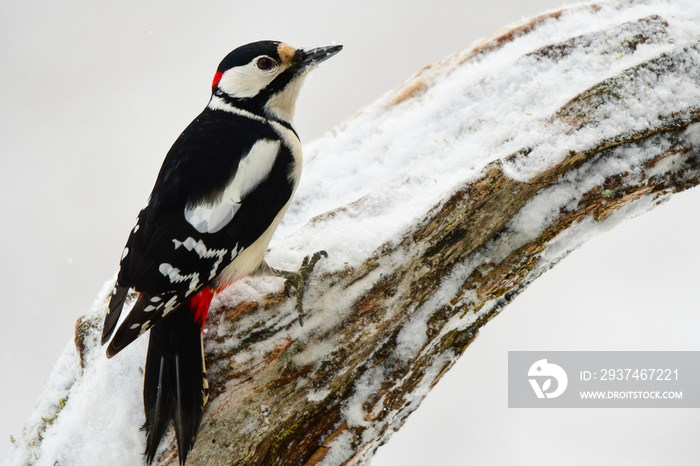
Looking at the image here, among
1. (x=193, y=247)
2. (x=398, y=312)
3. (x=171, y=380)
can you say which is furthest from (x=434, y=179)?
(x=171, y=380)

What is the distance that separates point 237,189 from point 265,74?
0.52m

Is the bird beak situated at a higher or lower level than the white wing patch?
higher

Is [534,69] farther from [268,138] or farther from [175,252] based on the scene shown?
[175,252]

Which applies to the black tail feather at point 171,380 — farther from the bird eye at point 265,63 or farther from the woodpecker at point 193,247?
the bird eye at point 265,63

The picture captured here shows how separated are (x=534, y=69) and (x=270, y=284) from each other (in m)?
1.42

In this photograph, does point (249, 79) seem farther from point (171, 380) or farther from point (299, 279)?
point (171, 380)

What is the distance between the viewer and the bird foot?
216 cm

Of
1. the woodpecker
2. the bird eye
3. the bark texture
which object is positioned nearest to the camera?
the woodpecker

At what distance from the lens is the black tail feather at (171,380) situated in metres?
1.98

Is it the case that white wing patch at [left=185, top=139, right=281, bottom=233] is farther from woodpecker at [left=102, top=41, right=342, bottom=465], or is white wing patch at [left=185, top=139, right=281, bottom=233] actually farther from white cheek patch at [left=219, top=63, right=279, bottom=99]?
white cheek patch at [left=219, top=63, right=279, bottom=99]

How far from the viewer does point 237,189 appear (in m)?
2.07

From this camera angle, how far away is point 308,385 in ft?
6.88

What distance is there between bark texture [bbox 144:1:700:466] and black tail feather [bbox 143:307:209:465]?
9cm

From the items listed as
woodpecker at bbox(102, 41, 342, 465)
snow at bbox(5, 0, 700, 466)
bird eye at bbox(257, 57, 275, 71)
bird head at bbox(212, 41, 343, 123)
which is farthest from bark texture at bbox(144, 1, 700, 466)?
bird eye at bbox(257, 57, 275, 71)
